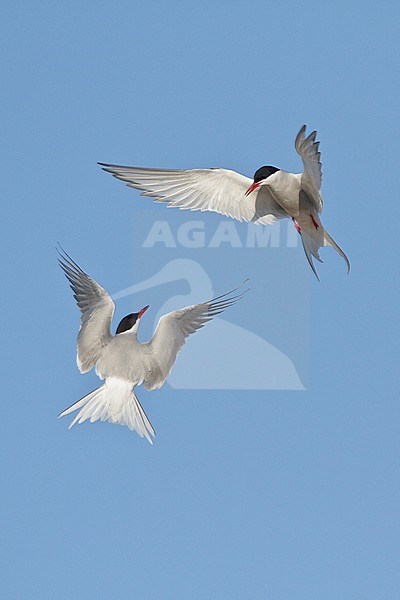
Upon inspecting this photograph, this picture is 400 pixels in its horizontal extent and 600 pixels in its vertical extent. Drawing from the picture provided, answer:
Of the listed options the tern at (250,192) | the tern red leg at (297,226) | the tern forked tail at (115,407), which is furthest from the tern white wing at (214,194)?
the tern forked tail at (115,407)

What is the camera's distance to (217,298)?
4.41m

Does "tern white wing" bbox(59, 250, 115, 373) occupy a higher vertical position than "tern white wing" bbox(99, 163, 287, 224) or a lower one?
lower

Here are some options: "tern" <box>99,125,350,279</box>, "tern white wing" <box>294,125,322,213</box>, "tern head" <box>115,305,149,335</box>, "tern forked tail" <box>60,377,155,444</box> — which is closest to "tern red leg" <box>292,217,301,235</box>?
"tern" <box>99,125,350,279</box>

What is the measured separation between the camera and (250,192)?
428 cm

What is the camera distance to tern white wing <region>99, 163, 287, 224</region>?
13.9ft

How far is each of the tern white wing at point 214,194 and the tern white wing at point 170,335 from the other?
302 mm

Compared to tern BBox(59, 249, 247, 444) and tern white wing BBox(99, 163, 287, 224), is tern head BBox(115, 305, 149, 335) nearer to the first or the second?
tern BBox(59, 249, 247, 444)

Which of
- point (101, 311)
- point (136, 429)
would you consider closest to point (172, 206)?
point (101, 311)

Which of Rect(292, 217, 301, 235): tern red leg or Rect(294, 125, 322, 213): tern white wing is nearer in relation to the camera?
Rect(294, 125, 322, 213): tern white wing

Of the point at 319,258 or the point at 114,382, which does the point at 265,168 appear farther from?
the point at 114,382

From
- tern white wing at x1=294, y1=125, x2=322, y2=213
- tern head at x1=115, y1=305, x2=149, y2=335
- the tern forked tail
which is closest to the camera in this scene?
tern white wing at x1=294, y1=125, x2=322, y2=213

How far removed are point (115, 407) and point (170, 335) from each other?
35cm

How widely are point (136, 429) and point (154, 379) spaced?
0.68ft

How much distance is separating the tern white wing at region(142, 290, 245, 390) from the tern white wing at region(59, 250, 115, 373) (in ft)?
0.50
